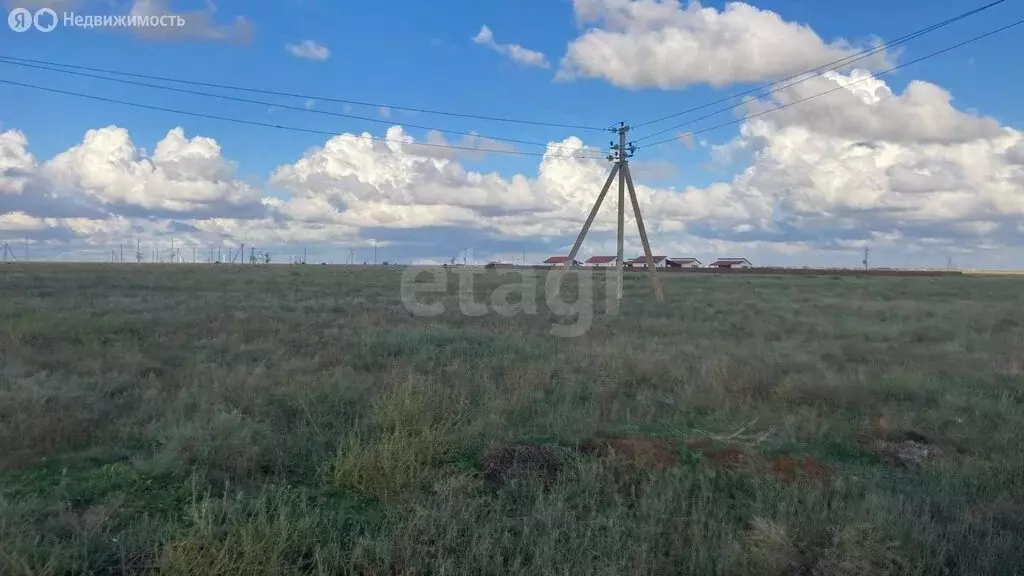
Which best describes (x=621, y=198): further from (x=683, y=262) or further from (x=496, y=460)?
(x=683, y=262)

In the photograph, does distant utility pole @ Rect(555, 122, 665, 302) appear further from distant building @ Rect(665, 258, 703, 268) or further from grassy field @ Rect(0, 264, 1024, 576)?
distant building @ Rect(665, 258, 703, 268)

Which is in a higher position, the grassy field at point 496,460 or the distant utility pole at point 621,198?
the distant utility pole at point 621,198

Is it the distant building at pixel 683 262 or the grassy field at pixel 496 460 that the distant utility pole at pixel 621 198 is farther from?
the distant building at pixel 683 262

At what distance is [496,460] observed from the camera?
6.28 m

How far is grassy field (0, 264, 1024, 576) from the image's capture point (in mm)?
4547

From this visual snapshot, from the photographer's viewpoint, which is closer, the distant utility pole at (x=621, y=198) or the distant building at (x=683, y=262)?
the distant utility pole at (x=621, y=198)

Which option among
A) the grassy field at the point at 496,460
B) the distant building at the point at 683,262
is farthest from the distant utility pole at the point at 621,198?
the distant building at the point at 683,262

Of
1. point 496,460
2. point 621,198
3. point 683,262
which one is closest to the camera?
point 496,460

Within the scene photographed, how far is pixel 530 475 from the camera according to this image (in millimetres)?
5961

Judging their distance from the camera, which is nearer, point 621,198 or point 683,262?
point 621,198

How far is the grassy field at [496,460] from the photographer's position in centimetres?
455

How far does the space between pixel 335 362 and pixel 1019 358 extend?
13.9 meters

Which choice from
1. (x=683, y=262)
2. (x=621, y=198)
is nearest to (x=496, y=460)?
(x=621, y=198)

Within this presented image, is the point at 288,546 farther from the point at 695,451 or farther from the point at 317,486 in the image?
the point at 695,451
